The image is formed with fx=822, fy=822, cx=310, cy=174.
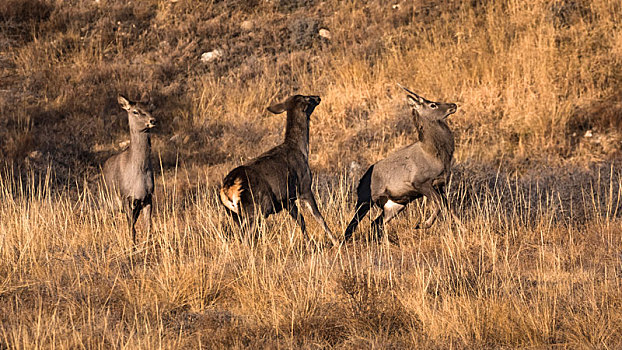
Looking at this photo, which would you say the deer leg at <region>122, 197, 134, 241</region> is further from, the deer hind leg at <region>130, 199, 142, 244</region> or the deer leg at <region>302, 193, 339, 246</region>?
the deer leg at <region>302, 193, 339, 246</region>

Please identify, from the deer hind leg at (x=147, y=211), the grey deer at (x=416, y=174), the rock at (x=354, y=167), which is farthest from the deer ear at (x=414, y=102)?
the rock at (x=354, y=167)

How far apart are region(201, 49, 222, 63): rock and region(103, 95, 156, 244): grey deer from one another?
845 cm

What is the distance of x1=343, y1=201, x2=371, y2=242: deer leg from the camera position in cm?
855

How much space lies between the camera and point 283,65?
16.5 meters

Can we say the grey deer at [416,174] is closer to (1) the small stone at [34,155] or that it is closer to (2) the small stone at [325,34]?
(1) the small stone at [34,155]

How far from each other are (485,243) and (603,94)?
21.5 feet

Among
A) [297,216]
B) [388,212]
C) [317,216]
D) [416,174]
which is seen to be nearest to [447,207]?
[416,174]

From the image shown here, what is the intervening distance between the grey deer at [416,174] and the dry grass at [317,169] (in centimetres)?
32

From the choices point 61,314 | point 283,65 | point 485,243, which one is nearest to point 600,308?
point 485,243

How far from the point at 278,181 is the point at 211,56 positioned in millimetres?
9915

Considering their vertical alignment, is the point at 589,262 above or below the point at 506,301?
below

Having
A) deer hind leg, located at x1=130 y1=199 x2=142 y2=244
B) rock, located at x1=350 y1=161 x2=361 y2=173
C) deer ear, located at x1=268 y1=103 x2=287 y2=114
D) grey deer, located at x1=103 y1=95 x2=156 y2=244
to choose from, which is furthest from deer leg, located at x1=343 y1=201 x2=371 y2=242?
rock, located at x1=350 y1=161 x2=361 y2=173

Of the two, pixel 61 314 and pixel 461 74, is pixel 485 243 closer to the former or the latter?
pixel 61 314

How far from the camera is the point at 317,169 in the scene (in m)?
12.5
